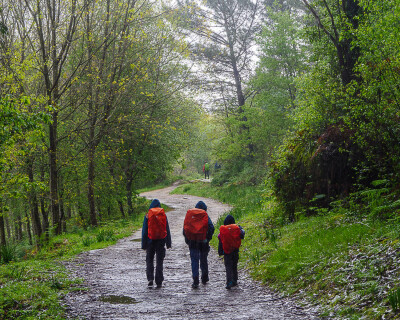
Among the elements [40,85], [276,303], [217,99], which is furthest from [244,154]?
[276,303]

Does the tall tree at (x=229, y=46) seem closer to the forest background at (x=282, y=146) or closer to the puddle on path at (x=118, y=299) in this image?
the forest background at (x=282, y=146)

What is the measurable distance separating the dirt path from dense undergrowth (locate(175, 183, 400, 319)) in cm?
39

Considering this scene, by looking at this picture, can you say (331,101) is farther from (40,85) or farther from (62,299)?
(40,85)

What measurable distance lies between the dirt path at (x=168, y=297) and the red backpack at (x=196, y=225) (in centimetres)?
96

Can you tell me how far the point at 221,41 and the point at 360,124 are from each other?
20.4m

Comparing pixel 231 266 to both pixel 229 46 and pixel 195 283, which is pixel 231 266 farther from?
pixel 229 46

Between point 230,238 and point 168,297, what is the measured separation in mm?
1590

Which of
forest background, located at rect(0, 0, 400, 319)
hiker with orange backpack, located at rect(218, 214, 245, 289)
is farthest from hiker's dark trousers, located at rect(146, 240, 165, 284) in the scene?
forest background, located at rect(0, 0, 400, 319)

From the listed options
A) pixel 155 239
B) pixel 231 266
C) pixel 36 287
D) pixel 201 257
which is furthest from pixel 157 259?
pixel 36 287

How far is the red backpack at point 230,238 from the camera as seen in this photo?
6.83 metres

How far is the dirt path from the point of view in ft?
16.5

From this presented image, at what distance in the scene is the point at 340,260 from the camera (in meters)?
5.51

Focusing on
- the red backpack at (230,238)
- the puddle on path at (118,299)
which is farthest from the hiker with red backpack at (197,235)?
Answer: the puddle on path at (118,299)

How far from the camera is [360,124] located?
24.6 ft
